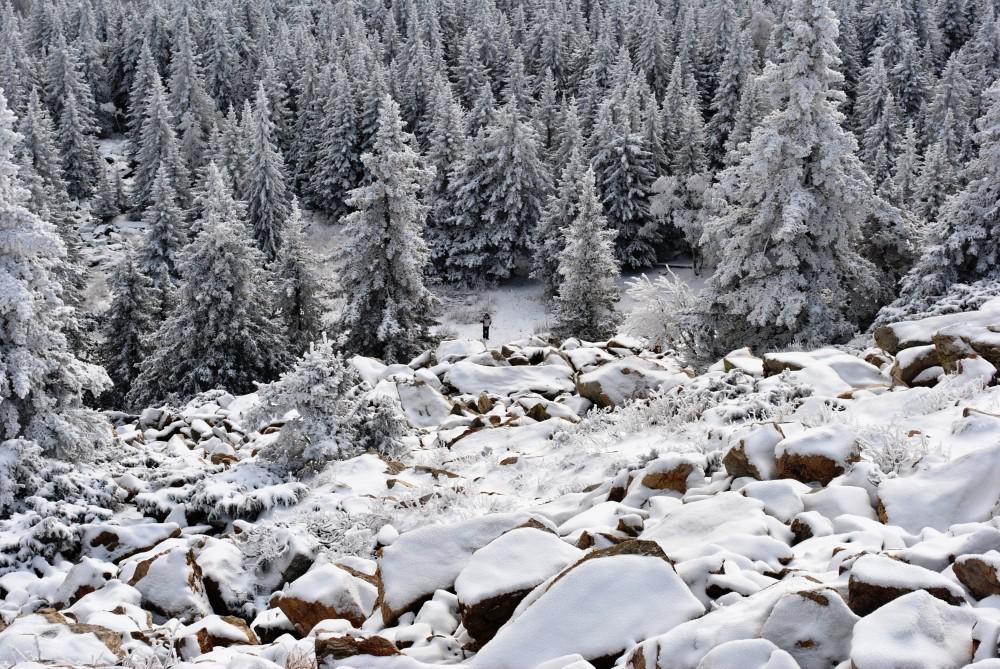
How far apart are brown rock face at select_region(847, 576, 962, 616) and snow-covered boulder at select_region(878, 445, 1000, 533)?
1455mm

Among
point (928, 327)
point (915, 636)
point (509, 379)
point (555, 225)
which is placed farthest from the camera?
point (555, 225)

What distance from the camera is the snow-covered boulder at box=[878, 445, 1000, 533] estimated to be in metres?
5.41

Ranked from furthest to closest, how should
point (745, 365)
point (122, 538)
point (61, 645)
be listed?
1. point (745, 365)
2. point (122, 538)
3. point (61, 645)

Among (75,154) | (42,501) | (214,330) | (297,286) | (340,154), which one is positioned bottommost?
(75,154)

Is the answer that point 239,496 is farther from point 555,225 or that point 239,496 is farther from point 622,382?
point 555,225

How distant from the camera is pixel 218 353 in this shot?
86.4ft

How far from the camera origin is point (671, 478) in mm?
7188

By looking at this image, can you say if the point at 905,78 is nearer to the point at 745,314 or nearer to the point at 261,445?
the point at 745,314

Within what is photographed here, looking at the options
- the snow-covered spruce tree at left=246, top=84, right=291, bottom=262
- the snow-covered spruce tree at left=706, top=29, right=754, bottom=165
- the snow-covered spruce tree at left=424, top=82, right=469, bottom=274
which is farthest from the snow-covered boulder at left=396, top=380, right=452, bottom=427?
the snow-covered spruce tree at left=706, top=29, right=754, bottom=165

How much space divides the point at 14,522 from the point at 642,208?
38.9m

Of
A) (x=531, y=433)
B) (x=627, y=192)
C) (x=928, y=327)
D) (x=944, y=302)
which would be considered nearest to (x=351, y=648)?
(x=531, y=433)

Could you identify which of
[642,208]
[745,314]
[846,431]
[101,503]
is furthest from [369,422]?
[642,208]

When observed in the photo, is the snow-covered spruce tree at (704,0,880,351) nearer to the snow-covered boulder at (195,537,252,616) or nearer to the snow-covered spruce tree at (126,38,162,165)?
the snow-covered boulder at (195,537,252,616)

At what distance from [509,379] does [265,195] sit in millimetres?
35788
